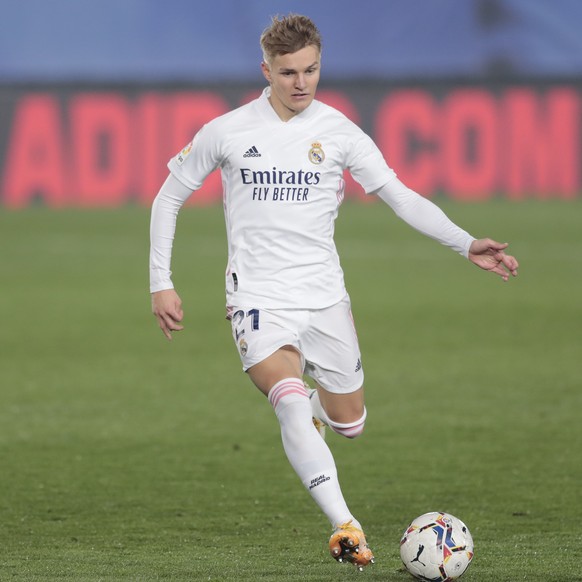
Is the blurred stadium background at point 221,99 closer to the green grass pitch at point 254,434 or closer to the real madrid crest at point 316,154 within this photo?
the green grass pitch at point 254,434

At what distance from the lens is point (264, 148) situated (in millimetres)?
5895

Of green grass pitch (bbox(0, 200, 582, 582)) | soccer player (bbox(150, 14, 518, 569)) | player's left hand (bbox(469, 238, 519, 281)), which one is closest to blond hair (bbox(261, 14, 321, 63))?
soccer player (bbox(150, 14, 518, 569))

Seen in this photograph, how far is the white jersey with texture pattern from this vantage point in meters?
5.87

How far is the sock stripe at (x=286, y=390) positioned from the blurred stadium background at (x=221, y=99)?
20.6 metres

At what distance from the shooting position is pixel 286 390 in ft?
18.3

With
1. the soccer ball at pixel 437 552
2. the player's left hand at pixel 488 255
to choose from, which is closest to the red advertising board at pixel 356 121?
the player's left hand at pixel 488 255

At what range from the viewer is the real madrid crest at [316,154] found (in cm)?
592

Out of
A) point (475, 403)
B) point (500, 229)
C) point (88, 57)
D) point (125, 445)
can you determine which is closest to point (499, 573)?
point (125, 445)

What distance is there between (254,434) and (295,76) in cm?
360

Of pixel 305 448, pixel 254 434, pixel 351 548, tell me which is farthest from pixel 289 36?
pixel 254 434

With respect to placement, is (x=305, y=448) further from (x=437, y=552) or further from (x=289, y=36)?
(x=289, y=36)

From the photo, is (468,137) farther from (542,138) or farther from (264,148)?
(264,148)

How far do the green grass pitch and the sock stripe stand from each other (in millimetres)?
650

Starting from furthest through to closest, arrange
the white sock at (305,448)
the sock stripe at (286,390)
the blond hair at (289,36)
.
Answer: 1. the blond hair at (289,36)
2. the sock stripe at (286,390)
3. the white sock at (305,448)
